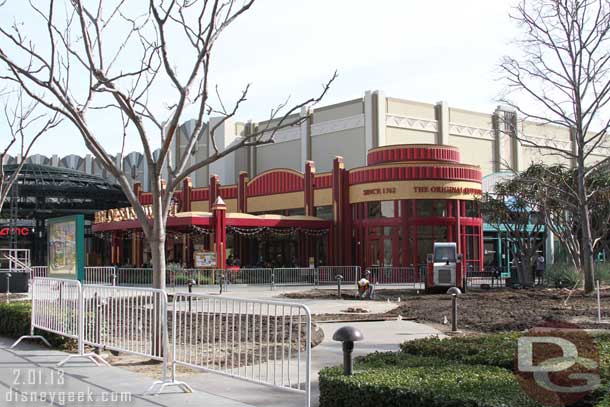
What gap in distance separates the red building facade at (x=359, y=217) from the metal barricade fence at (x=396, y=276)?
3.76 ft

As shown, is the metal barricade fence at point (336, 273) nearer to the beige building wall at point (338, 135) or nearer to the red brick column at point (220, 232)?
the red brick column at point (220, 232)

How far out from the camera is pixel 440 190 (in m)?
40.9

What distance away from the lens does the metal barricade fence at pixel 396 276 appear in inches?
1539

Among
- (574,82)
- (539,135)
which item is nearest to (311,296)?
(574,82)

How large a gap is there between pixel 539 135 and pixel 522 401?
211ft

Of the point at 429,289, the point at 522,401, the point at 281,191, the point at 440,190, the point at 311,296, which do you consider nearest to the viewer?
the point at 522,401

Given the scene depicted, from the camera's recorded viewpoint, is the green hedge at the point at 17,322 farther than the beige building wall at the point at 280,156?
No

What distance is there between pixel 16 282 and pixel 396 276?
19.6m

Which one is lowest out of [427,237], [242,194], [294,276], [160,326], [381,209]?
[294,276]

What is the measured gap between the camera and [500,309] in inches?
855

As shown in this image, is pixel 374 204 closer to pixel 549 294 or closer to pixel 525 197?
pixel 525 197

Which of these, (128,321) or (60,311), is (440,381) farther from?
(60,311)

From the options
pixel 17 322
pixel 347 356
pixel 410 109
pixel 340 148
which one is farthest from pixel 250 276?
pixel 347 356

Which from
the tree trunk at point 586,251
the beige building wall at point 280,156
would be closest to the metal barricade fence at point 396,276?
the tree trunk at point 586,251
